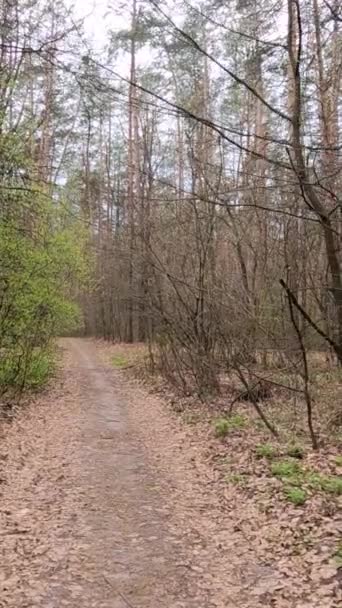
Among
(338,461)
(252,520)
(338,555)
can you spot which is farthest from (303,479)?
(338,555)

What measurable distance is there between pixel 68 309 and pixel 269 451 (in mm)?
8492

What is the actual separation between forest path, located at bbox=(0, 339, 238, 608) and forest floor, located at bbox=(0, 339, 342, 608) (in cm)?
1

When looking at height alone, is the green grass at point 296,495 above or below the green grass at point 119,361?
below

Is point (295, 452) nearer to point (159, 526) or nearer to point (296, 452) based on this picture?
point (296, 452)

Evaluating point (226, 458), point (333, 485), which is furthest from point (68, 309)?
point (333, 485)

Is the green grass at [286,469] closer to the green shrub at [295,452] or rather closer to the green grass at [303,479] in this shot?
the green grass at [303,479]

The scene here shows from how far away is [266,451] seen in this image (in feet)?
24.6

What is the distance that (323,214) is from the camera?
664 centimetres

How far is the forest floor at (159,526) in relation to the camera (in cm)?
409

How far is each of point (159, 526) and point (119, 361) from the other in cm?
1586

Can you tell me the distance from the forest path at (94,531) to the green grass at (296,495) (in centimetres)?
96

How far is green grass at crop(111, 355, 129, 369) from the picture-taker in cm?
2019

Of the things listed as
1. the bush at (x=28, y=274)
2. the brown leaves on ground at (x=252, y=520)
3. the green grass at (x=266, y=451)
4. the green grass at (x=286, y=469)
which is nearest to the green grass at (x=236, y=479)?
the brown leaves on ground at (x=252, y=520)

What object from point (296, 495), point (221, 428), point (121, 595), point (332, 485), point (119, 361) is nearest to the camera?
point (121, 595)
